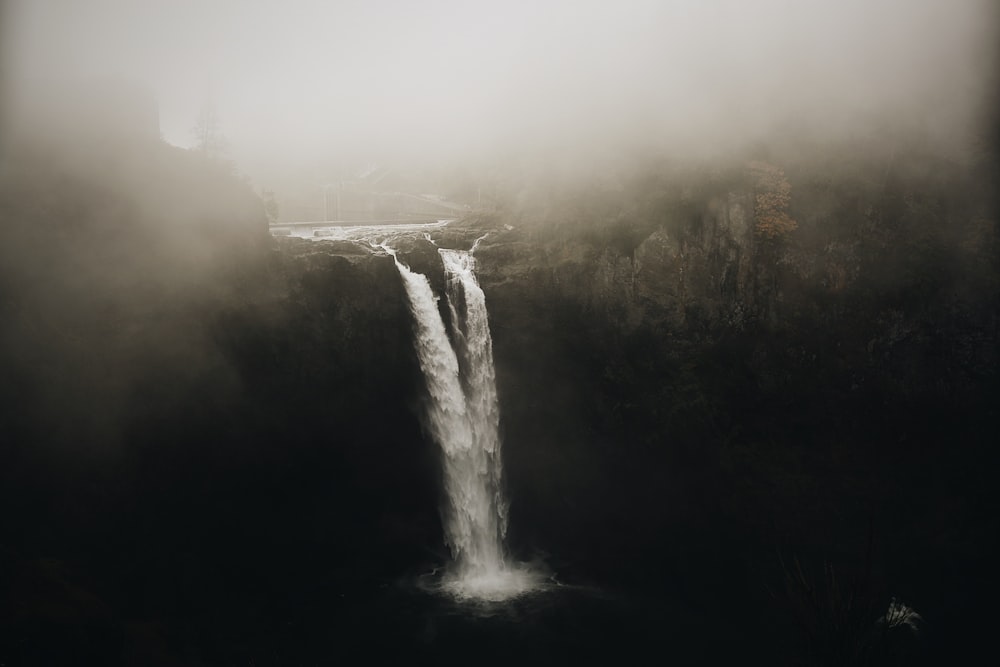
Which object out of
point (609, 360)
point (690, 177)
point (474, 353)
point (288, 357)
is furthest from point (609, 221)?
point (288, 357)

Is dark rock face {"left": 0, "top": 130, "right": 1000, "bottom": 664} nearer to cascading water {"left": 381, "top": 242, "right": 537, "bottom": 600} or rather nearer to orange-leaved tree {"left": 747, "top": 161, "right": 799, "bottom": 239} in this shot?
orange-leaved tree {"left": 747, "top": 161, "right": 799, "bottom": 239}

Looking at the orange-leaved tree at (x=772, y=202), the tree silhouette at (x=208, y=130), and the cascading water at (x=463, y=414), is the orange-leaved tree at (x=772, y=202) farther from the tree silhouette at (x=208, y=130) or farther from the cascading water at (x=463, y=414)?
the tree silhouette at (x=208, y=130)

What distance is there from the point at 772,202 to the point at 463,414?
18.6 m

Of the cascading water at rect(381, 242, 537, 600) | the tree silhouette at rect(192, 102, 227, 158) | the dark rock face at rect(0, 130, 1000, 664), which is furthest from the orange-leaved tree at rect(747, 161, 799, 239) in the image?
the tree silhouette at rect(192, 102, 227, 158)

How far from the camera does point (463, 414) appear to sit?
3131cm

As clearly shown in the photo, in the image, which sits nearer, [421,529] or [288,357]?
[288,357]

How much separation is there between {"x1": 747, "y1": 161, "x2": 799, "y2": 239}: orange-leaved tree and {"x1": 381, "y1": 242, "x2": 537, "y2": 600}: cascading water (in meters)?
14.4

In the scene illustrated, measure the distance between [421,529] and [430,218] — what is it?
72.7 feet

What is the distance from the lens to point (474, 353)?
104ft

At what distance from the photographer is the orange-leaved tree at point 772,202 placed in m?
29.6

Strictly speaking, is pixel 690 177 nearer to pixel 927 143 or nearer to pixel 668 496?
pixel 927 143

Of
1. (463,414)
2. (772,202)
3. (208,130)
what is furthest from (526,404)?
(208,130)

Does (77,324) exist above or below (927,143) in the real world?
below

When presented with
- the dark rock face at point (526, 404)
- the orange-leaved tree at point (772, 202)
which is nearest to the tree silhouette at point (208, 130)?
the dark rock face at point (526, 404)
